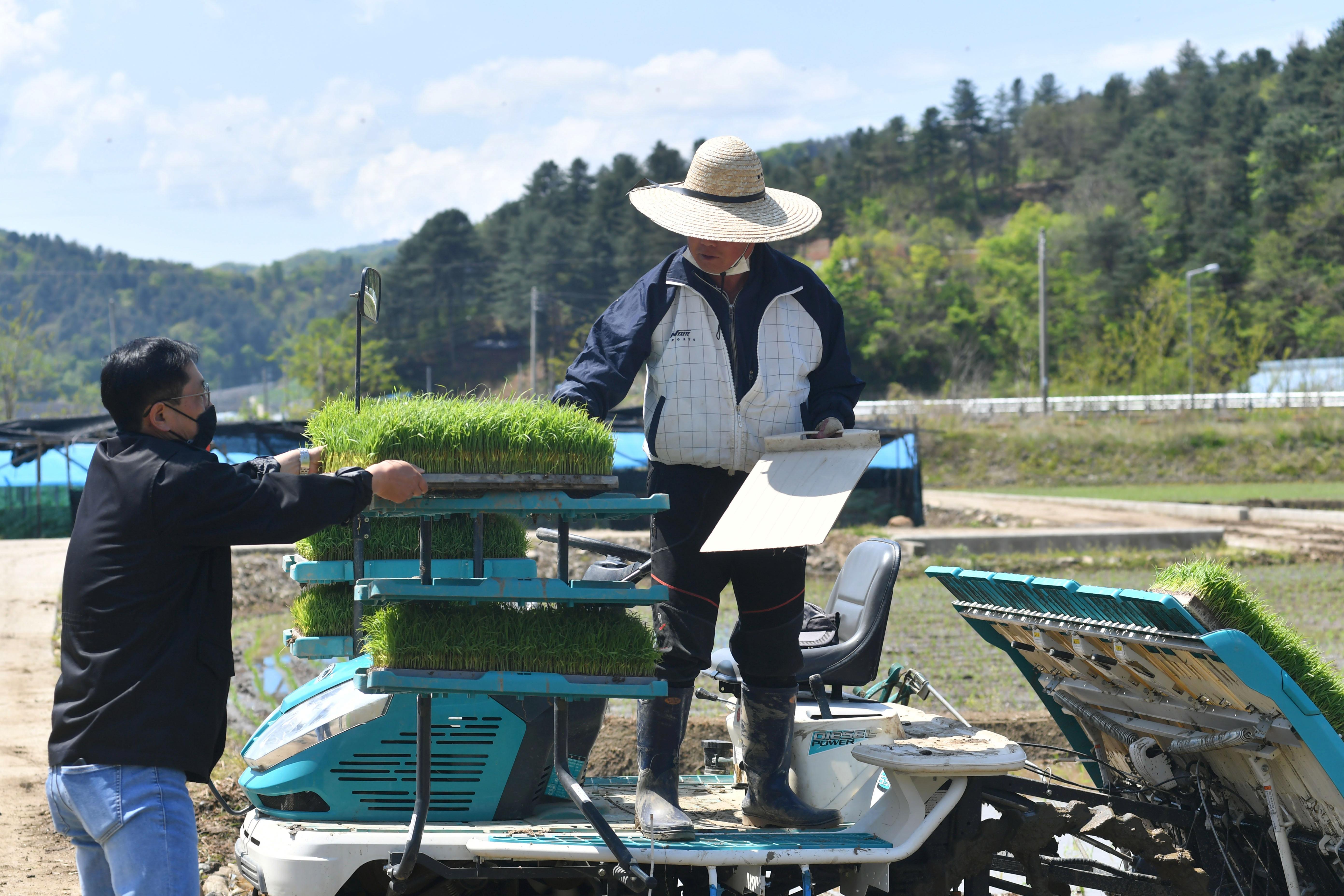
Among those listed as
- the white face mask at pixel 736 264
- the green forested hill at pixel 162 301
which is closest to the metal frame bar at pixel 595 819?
the white face mask at pixel 736 264

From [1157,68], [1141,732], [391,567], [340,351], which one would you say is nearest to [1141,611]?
[1141,732]

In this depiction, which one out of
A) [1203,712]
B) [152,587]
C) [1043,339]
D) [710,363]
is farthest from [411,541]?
[1043,339]

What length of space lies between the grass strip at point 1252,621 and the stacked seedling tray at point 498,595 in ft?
4.77

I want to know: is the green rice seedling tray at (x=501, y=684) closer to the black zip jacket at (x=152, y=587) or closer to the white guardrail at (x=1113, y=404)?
the black zip jacket at (x=152, y=587)

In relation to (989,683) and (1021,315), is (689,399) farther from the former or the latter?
(1021,315)

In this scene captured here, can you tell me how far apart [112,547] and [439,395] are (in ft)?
2.99

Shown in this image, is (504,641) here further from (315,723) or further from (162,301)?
(162,301)

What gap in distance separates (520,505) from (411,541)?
1131mm

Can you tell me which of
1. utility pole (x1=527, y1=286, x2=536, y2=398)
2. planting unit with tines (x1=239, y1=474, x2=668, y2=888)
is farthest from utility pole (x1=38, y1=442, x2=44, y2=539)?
planting unit with tines (x1=239, y1=474, x2=668, y2=888)

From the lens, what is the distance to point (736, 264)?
3467 mm

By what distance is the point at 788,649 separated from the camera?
3424mm

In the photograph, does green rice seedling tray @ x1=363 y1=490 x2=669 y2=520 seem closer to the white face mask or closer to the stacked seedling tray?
the stacked seedling tray

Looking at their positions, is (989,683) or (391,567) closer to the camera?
(391,567)

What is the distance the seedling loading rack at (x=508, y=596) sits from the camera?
277 centimetres
